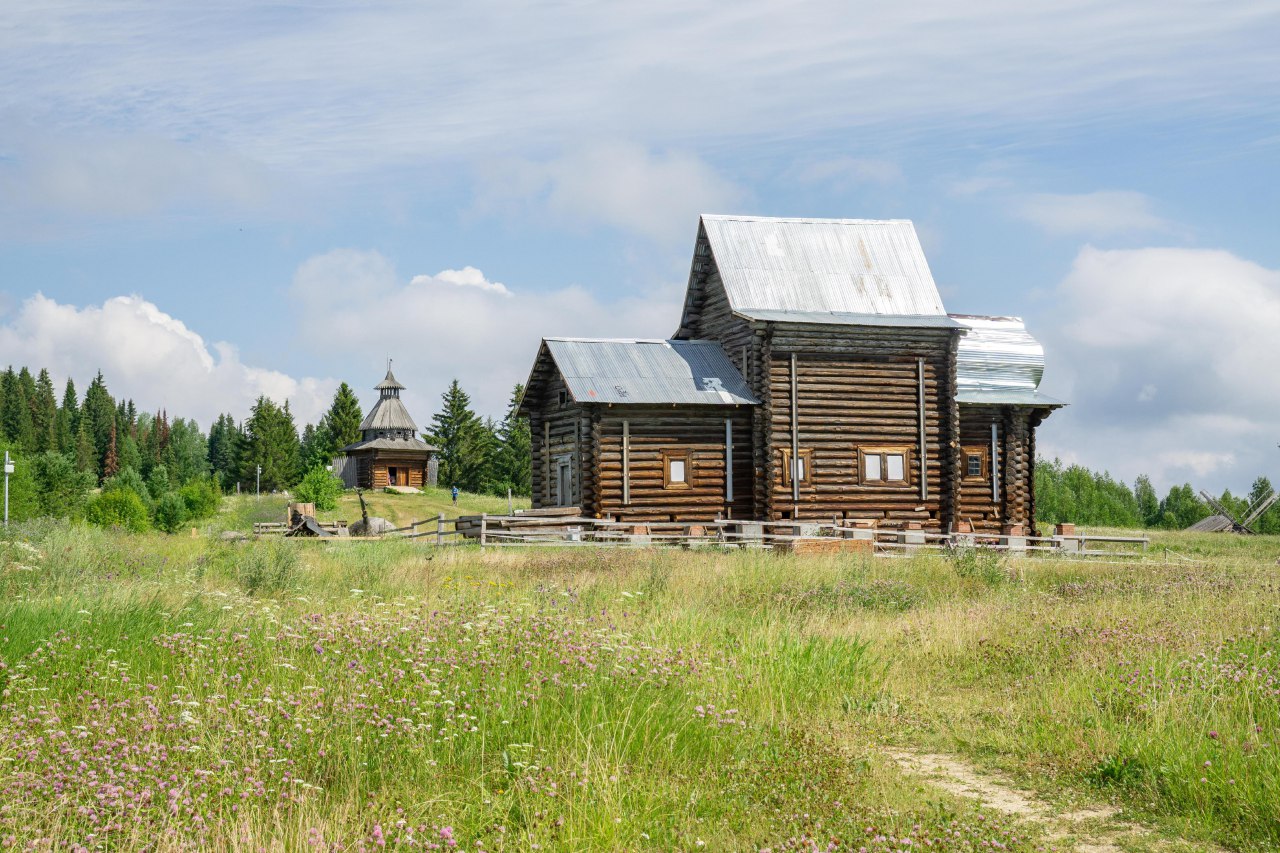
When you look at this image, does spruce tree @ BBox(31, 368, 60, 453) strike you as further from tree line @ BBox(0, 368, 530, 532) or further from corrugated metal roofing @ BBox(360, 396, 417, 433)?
corrugated metal roofing @ BBox(360, 396, 417, 433)

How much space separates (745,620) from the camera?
Answer: 13.4 meters

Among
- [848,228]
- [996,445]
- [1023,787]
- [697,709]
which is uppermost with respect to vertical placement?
[848,228]

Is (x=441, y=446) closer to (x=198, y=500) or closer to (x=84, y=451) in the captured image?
(x=198, y=500)

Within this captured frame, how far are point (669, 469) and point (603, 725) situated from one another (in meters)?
25.1

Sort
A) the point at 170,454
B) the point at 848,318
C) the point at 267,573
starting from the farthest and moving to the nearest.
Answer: the point at 170,454
the point at 848,318
the point at 267,573

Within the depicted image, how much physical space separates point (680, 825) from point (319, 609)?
20.1 ft

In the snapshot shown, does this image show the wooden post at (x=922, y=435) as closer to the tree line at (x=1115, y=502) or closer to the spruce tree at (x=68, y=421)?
the tree line at (x=1115, y=502)

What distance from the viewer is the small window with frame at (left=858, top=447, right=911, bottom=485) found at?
3334 centimetres

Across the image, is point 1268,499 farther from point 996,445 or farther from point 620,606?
point 620,606

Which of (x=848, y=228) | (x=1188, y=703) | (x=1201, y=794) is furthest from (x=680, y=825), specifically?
(x=848, y=228)

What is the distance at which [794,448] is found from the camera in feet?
106

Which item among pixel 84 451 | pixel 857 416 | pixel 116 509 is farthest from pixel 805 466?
pixel 84 451

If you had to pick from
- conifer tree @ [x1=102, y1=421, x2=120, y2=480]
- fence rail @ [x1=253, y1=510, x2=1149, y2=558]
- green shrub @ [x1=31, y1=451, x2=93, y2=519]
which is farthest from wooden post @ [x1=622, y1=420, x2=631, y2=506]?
conifer tree @ [x1=102, y1=421, x2=120, y2=480]

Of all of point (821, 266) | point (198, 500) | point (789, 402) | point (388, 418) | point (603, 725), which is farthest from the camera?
point (388, 418)
